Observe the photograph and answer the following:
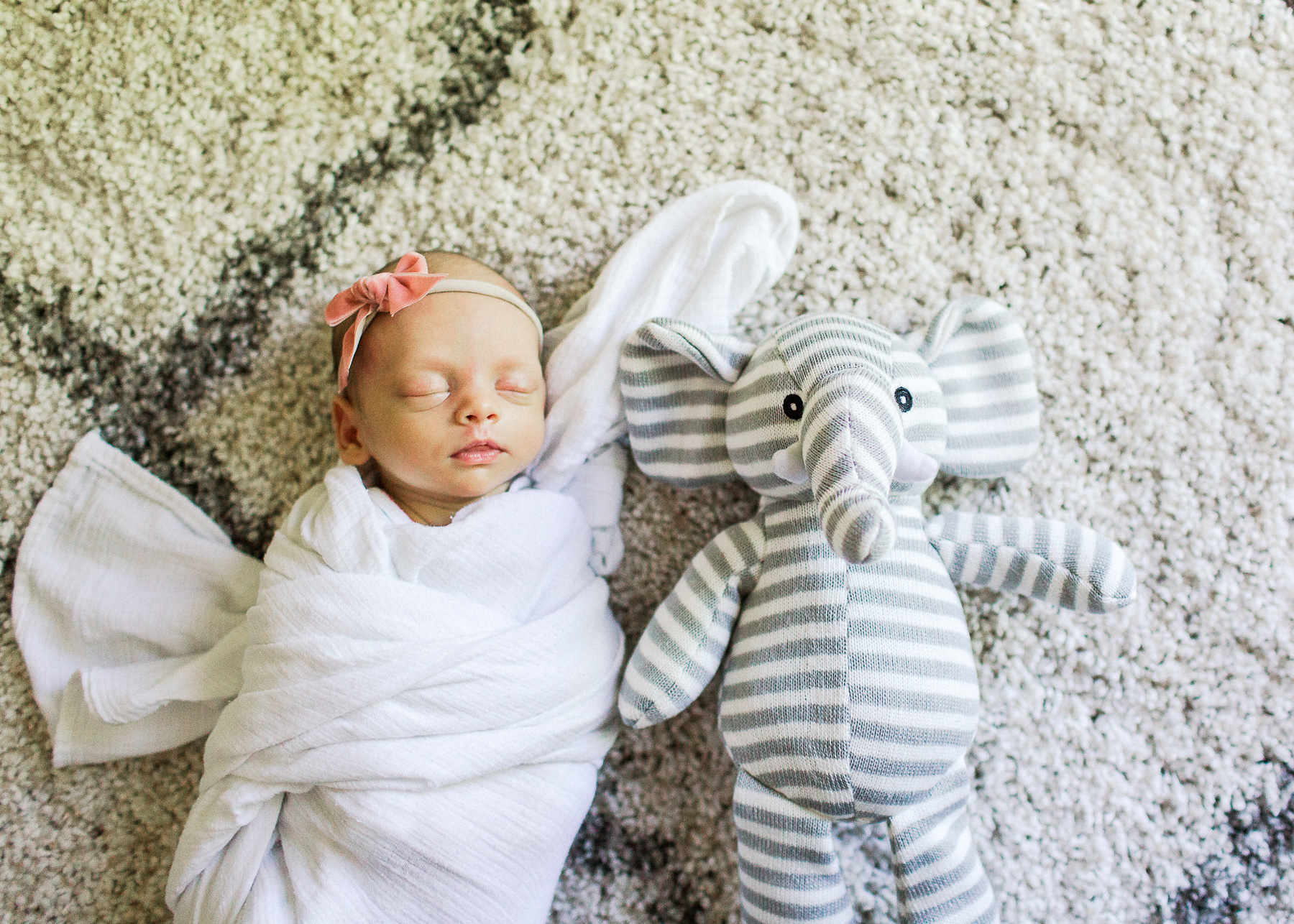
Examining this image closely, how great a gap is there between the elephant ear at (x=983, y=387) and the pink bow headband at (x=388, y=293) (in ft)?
1.56

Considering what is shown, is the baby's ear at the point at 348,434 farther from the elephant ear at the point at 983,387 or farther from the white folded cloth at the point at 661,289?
the elephant ear at the point at 983,387

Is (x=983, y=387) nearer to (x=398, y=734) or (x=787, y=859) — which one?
(x=787, y=859)

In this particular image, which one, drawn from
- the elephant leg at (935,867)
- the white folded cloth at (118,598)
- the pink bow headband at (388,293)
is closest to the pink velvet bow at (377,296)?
the pink bow headband at (388,293)

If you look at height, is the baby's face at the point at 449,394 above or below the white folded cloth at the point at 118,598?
above

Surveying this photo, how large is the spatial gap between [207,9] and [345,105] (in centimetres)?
22

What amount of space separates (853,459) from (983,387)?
307 millimetres

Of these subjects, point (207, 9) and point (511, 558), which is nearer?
point (511, 558)

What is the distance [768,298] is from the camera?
3.31ft

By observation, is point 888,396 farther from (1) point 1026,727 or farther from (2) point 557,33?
(2) point 557,33

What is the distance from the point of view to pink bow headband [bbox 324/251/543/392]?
2.95 feet

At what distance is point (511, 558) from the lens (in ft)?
2.96

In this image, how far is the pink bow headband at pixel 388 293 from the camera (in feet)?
2.95

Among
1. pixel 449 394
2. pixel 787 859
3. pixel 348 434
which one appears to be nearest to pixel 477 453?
pixel 449 394

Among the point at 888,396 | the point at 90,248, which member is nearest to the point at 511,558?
the point at 888,396
